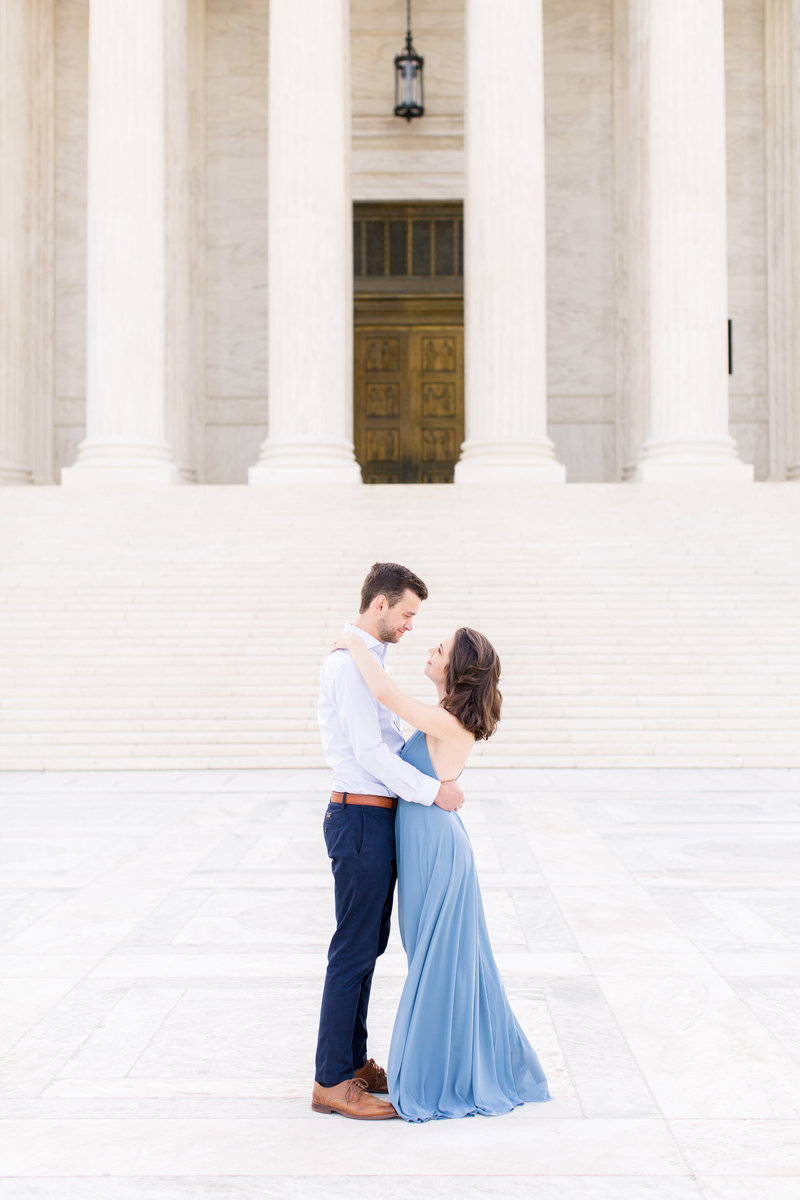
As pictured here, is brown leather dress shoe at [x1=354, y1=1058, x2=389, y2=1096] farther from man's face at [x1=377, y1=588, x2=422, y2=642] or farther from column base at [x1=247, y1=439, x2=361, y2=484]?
column base at [x1=247, y1=439, x2=361, y2=484]

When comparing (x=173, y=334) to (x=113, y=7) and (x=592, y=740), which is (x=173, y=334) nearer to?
(x=113, y=7)

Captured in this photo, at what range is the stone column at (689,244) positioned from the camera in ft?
86.5

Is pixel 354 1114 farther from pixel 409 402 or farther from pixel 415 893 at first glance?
pixel 409 402

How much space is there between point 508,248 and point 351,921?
77.1ft

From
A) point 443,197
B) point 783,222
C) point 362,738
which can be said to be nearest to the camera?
point 362,738

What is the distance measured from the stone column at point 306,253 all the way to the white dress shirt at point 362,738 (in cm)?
2150

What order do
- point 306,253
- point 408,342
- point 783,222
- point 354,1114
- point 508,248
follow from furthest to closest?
1. point 408,342
2. point 783,222
3. point 306,253
4. point 508,248
5. point 354,1114

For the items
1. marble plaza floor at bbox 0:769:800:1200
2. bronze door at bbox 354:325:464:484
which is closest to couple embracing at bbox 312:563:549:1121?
marble plaza floor at bbox 0:769:800:1200

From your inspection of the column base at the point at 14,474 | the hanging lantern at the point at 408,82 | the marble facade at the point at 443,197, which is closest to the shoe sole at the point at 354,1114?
the column base at the point at 14,474

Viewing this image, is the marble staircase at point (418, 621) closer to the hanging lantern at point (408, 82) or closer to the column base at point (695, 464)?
the column base at point (695, 464)

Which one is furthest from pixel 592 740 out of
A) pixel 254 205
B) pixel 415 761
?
pixel 254 205

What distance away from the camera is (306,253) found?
87.0ft

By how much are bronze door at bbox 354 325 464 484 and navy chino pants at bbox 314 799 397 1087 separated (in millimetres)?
30657

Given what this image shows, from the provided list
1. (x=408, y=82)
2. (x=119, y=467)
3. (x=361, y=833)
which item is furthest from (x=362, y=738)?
(x=408, y=82)
